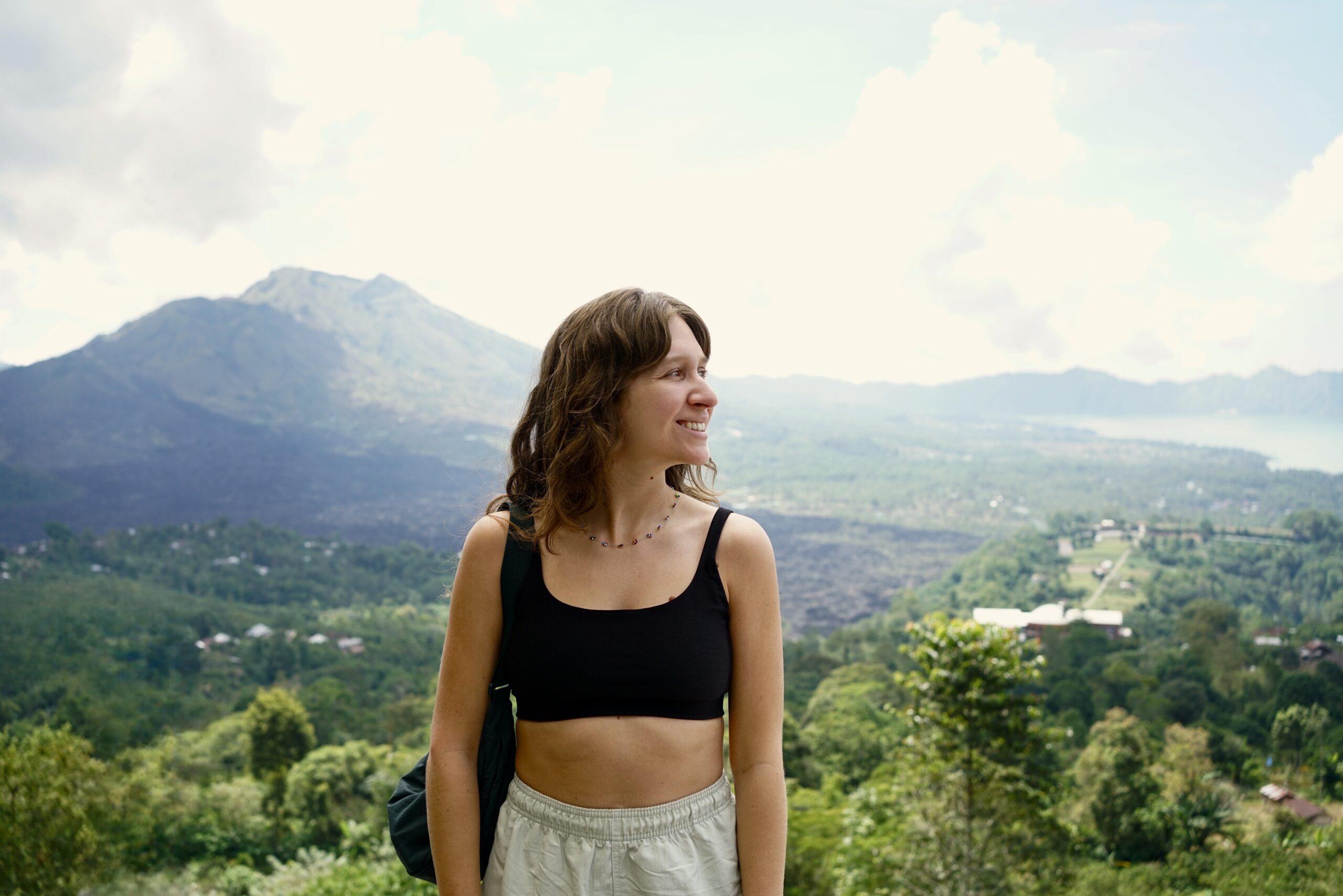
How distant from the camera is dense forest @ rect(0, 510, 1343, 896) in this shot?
6191mm

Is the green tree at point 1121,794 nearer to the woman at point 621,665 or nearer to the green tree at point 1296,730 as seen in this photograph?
the green tree at point 1296,730

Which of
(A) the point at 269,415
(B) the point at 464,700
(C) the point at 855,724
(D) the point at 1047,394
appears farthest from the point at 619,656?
(D) the point at 1047,394

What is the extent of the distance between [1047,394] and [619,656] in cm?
5927

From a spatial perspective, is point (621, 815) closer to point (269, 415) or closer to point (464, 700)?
point (464, 700)

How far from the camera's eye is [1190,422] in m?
38.2

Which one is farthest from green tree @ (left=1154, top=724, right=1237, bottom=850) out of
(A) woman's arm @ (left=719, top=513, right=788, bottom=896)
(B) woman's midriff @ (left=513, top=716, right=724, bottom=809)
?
(B) woman's midriff @ (left=513, top=716, right=724, bottom=809)

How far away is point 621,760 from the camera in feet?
3.70

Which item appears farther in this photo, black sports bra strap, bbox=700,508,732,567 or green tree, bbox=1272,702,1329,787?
green tree, bbox=1272,702,1329,787

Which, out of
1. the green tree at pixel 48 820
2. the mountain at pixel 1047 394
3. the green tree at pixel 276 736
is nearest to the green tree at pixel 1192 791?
the green tree at pixel 48 820

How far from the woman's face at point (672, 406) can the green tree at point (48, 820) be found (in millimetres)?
10447

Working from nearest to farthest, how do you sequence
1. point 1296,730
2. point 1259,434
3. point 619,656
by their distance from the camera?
1. point 619,656
2. point 1296,730
3. point 1259,434

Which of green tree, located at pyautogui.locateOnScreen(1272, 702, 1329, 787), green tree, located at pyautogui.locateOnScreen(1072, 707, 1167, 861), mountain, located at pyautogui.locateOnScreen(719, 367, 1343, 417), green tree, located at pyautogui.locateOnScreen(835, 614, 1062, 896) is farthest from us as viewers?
mountain, located at pyautogui.locateOnScreen(719, 367, 1343, 417)

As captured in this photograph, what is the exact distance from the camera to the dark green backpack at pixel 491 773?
1169 millimetres

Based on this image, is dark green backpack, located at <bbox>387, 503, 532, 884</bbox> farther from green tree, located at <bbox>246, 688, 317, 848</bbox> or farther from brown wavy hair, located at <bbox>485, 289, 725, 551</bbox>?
green tree, located at <bbox>246, 688, 317, 848</bbox>
